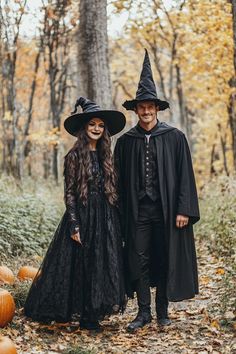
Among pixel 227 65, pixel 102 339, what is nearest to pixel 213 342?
pixel 102 339

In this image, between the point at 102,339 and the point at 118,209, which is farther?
the point at 118,209

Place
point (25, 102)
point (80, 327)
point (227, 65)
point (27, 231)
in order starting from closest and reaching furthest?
1. point (80, 327)
2. point (27, 231)
3. point (227, 65)
4. point (25, 102)

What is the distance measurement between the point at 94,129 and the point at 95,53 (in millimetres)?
3995

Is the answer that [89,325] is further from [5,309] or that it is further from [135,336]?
[5,309]

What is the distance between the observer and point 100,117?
18.0ft

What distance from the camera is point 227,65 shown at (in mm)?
15875

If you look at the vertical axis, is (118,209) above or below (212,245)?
above

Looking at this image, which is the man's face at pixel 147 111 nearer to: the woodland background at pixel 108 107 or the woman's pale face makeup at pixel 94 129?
the woman's pale face makeup at pixel 94 129

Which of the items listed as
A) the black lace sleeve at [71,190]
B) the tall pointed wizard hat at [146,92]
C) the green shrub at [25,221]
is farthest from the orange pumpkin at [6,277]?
the tall pointed wizard hat at [146,92]

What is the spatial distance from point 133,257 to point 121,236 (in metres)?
0.26

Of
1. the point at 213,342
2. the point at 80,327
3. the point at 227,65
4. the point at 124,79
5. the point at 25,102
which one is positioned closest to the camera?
the point at 213,342

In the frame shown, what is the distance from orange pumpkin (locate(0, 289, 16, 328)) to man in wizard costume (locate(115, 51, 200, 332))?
1.23 meters

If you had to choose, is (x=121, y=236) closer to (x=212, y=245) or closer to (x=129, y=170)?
(x=129, y=170)

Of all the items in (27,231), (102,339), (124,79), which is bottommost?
(102,339)
